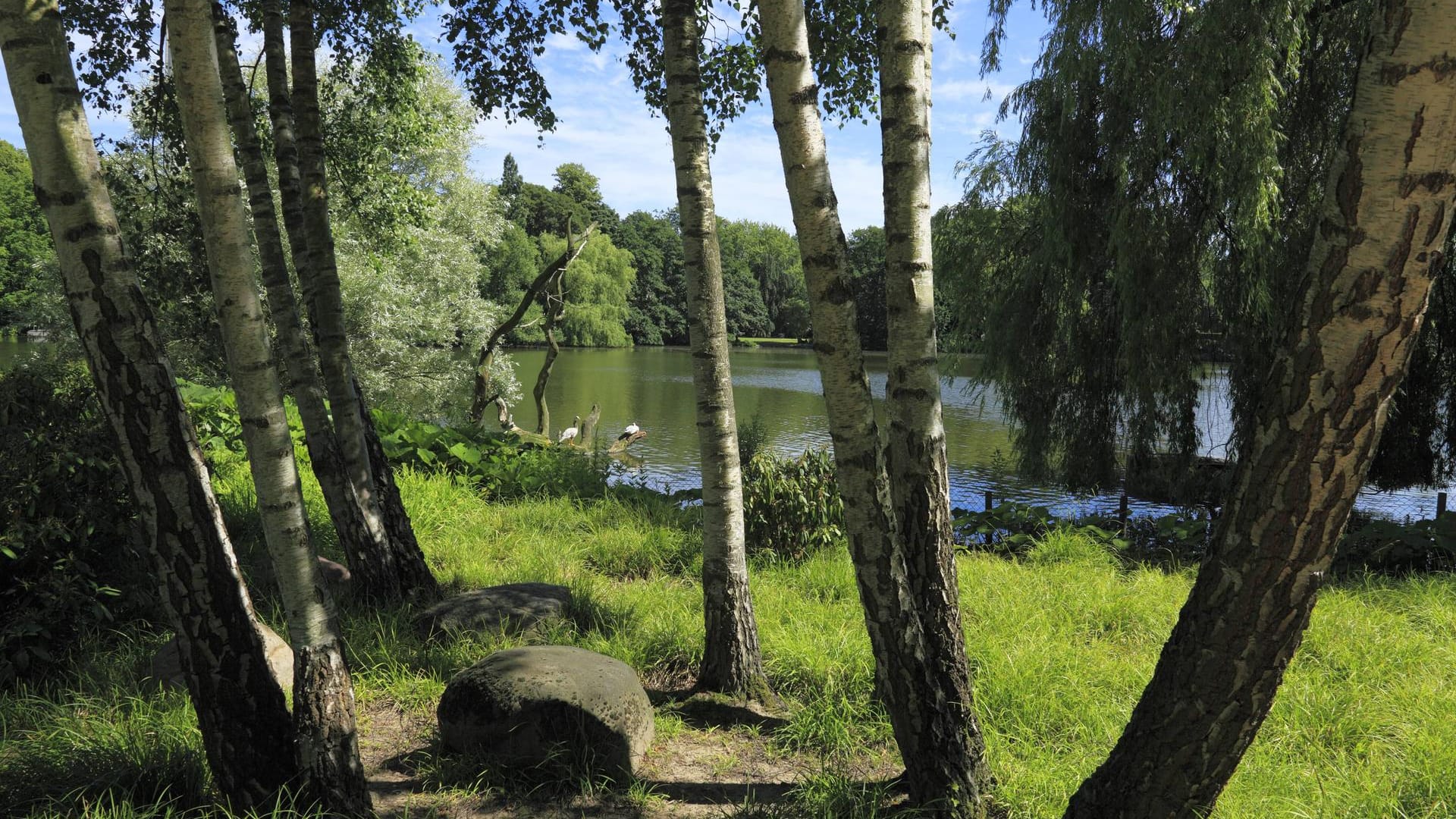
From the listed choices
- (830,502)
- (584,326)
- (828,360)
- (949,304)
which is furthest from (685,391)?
(828,360)

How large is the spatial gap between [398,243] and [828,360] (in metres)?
7.92

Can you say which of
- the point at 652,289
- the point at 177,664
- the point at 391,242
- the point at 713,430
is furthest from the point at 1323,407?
the point at 652,289

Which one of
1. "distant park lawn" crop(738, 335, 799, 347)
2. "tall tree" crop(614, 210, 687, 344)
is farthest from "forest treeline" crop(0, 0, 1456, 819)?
"distant park lawn" crop(738, 335, 799, 347)

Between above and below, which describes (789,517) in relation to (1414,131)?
below

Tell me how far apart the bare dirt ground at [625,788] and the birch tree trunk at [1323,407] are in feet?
4.08

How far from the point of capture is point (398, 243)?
9.27 m

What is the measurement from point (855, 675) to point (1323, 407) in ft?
8.00

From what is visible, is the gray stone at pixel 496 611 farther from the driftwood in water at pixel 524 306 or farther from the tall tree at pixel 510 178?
the tall tree at pixel 510 178

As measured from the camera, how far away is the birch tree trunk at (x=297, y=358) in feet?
13.6

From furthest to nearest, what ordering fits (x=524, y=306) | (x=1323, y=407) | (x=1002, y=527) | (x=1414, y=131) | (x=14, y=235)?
1. (x=14, y=235)
2. (x=524, y=306)
3. (x=1002, y=527)
4. (x=1323, y=407)
5. (x=1414, y=131)

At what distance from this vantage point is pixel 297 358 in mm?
4152

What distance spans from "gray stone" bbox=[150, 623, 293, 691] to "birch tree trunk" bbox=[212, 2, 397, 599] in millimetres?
872

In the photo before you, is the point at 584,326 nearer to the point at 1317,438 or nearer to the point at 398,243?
the point at 398,243

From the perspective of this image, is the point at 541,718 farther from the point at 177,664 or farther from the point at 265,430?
the point at 177,664
